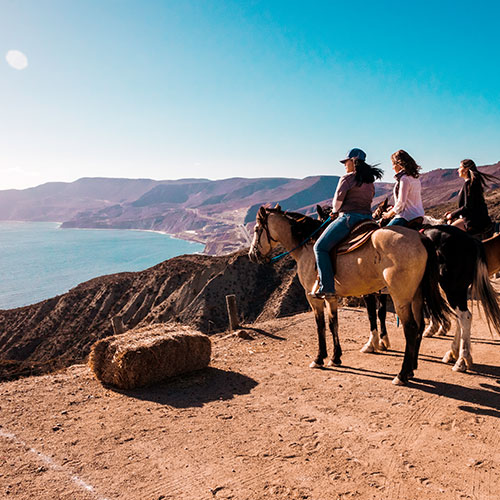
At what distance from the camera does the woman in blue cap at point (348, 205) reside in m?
6.10

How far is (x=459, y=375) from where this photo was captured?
6336 mm

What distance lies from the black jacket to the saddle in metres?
2.32

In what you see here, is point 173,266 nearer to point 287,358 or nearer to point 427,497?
point 287,358

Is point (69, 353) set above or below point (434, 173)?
below

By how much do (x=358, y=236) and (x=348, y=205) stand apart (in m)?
0.59

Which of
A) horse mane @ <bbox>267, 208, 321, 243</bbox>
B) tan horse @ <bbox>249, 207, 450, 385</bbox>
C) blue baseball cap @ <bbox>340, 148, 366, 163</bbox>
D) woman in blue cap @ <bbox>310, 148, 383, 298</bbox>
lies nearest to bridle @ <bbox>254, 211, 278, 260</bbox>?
horse mane @ <bbox>267, 208, 321, 243</bbox>

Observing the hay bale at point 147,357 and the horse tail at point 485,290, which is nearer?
the horse tail at point 485,290

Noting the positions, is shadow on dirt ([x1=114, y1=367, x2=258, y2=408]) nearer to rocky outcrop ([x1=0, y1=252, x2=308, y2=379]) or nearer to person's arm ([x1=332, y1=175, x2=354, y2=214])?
person's arm ([x1=332, y1=175, x2=354, y2=214])

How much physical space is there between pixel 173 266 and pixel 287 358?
2931 centimetres

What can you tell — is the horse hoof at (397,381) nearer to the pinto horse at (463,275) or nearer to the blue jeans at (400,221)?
the pinto horse at (463,275)

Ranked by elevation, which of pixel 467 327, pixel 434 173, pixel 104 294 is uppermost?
pixel 434 173

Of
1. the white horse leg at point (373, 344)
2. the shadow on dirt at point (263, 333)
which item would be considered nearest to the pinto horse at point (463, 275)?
the white horse leg at point (373, 344)

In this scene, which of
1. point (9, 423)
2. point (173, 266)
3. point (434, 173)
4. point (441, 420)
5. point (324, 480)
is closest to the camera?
point (324, 480)

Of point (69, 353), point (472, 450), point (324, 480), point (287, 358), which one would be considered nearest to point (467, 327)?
point (472, 450)
